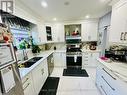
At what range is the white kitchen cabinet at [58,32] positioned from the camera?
4293 millimetres

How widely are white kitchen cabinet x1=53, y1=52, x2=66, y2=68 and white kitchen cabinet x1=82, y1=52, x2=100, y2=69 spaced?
954 millimetres

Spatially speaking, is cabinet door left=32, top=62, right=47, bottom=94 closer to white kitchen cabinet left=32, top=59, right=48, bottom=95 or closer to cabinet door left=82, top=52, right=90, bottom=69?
white kitchen cabinet left=32, top=59, right=48, bottom=95

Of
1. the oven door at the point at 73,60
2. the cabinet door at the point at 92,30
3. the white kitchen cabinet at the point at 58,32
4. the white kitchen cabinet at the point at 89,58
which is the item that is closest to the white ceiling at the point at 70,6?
the cabinet door at the point at 92,30

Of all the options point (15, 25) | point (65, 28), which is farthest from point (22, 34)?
point (65, 28)

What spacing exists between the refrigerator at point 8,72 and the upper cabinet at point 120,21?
197cm

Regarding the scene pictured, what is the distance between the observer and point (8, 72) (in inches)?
32.9

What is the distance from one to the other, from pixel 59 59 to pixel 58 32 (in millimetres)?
1380

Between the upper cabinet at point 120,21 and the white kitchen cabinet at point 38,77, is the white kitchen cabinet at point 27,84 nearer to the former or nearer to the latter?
the white kitchen cabinet at point 38,77

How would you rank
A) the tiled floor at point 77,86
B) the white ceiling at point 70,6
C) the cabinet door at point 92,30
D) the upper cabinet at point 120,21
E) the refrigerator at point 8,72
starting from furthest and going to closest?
1. the cabinet door at point 92,30
2. the tiled floor at point 77,86
3. the white ceiling at point 70,6
4. the upper cabinet at point 120,21
5. the refrigerator at point 8,72

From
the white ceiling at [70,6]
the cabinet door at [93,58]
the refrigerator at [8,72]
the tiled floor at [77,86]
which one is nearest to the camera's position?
the refrigerator at [8,72]

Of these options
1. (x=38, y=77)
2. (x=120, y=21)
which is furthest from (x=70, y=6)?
(x=38, y=77)

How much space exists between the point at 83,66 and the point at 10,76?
3.65m

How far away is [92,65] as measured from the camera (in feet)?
13.4

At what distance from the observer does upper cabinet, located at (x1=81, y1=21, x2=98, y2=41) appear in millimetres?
4083
